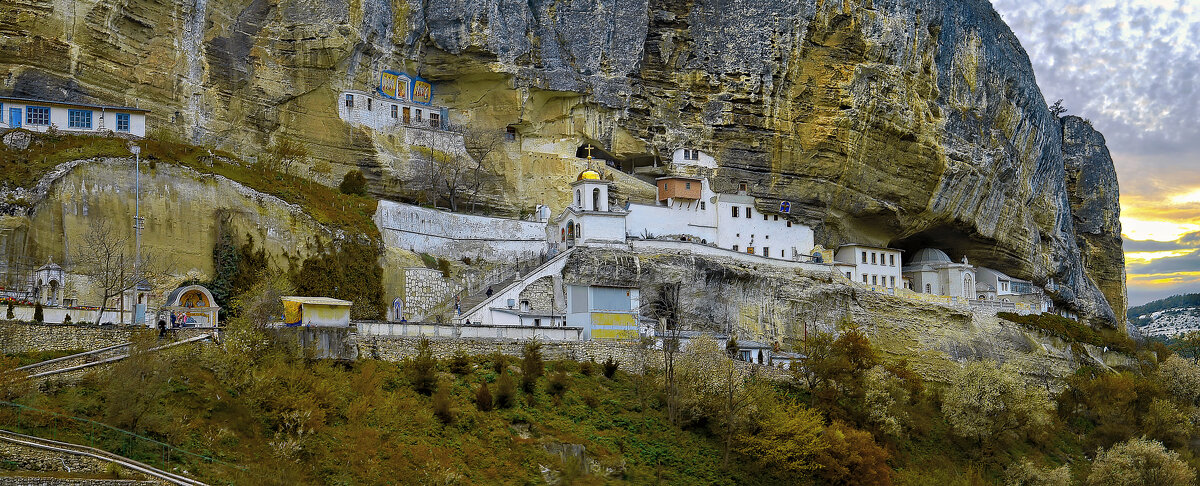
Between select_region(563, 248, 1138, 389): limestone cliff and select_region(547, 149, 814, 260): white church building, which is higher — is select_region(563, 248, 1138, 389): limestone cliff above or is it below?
below

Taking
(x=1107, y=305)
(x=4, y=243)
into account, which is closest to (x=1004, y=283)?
(x=1107, y=305)

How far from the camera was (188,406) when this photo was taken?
2841 cm

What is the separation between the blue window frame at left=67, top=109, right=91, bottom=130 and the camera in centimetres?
4334

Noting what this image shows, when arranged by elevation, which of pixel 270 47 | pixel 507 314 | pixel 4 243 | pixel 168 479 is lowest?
pixel 168 479

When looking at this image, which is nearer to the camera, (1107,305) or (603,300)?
(603,300)

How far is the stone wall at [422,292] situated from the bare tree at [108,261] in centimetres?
1058

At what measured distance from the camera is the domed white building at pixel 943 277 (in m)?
66.1

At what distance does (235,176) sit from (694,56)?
2525 centimetres

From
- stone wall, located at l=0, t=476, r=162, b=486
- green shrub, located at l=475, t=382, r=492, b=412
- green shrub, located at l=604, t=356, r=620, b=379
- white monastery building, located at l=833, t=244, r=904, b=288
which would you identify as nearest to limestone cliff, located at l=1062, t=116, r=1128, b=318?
white monastery building, located at l=833, t=244, r=904, b=288

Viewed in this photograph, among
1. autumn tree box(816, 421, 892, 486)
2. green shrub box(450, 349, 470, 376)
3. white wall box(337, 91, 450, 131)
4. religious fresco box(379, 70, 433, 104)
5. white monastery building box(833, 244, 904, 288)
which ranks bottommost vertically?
autumn tree box(816, 421, 892, 486)

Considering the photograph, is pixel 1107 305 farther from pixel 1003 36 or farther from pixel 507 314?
pixel 507 314

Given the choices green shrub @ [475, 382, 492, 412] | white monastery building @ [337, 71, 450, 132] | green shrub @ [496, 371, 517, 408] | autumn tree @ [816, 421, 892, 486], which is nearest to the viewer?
green shrub @ [475, 382, 492, 412]

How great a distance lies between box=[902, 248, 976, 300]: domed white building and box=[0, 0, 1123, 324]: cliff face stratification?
6.71ft

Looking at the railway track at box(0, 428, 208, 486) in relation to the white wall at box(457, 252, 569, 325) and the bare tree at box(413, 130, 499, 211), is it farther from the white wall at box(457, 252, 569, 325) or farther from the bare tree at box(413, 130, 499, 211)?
the bare tree at box(413, 130, 499, 211)
